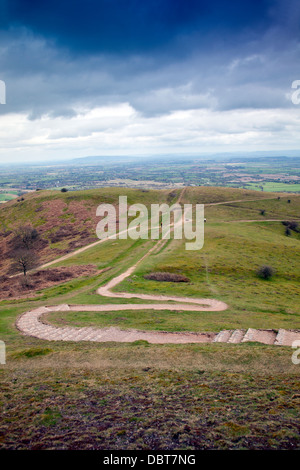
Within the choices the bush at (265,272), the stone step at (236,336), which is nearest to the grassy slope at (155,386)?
the stone step at (236,336)

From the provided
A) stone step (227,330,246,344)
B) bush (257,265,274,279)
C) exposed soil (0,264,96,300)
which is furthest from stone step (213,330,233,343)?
exposed soil (0,264,96,300)

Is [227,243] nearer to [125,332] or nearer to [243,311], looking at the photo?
[243,311]

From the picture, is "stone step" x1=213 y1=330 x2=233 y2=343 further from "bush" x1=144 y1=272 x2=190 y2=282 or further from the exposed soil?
the exposed soil

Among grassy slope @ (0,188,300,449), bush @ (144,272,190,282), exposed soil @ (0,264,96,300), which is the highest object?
grassy slope @ (0,188,300,449)

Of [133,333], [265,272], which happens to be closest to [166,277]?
[265,272]

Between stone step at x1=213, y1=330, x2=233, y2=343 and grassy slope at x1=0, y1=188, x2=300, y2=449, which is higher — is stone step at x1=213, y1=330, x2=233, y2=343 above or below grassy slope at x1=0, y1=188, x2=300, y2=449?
below
